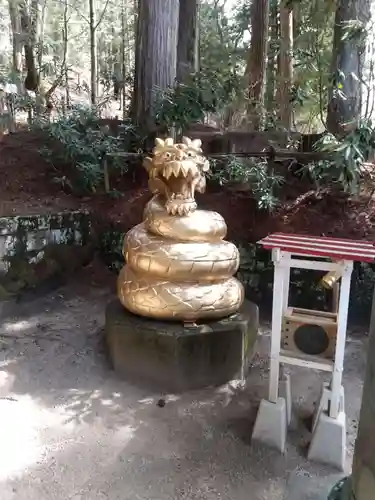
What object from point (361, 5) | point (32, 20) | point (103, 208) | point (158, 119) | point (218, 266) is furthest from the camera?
point (32, 20)

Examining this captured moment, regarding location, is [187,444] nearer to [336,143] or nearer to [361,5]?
[336,143]

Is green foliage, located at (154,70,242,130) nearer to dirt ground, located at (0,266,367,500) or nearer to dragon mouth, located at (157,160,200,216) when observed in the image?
dragon mouth, located at (157,160,200,216)

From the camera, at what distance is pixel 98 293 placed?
16.8 feet

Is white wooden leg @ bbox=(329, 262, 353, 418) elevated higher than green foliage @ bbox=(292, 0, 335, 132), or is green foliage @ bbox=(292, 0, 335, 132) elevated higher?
green foliage @ bbox=(292, 0, 335, 132)

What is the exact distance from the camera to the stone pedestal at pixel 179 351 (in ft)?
10.8

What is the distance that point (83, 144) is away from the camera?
550 cm

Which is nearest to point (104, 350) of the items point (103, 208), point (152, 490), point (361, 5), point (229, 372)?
point (229, 372)

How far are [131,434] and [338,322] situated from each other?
1.39m

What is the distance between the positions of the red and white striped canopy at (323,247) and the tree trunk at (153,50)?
3534mm

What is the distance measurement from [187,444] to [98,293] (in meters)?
2.64

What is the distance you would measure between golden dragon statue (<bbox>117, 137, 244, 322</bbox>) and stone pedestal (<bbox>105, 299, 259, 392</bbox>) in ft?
0.31

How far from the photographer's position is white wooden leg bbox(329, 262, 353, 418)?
249 cm

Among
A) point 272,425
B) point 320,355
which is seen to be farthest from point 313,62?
point 272,425

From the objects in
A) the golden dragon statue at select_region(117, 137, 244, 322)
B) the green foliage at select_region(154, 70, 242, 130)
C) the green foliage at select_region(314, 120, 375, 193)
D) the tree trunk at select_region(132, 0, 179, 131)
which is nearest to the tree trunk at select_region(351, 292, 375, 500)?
the golden dragon statue at select_region(117, 137, 244, 322)
